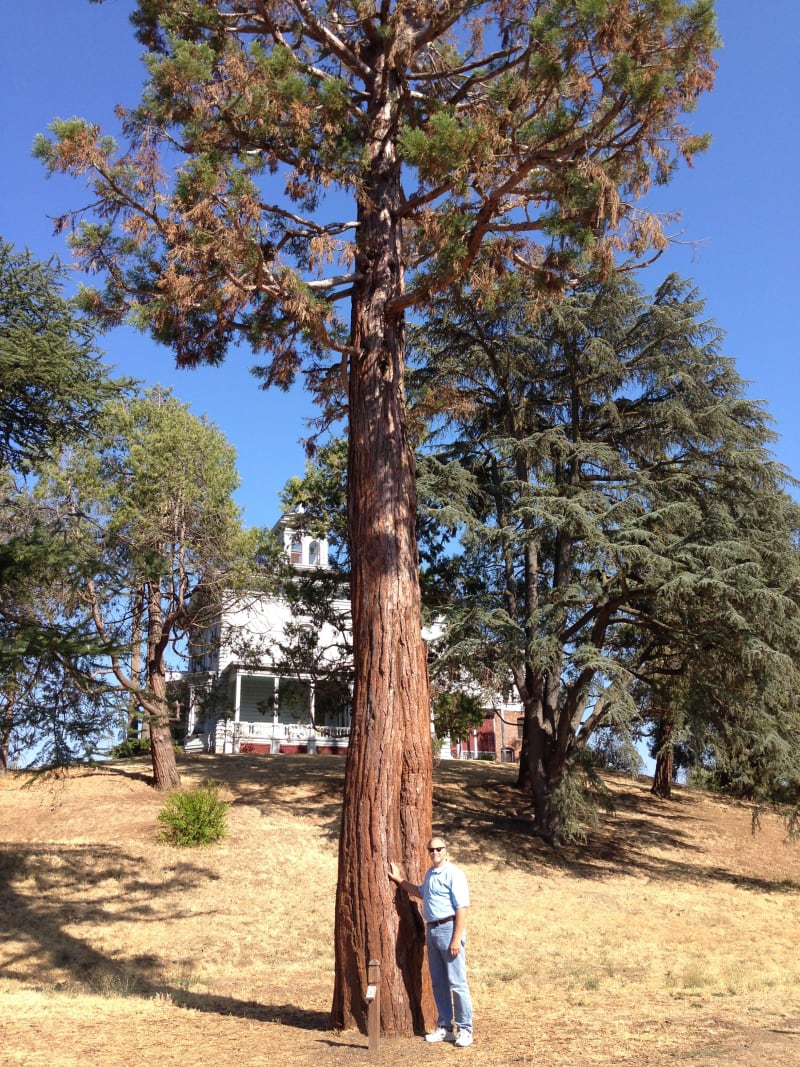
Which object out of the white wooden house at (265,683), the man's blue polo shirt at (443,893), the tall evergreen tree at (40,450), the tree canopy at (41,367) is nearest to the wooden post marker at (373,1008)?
the man's blue polo shirt at (443,893)

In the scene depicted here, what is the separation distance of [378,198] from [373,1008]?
7908 millimetres

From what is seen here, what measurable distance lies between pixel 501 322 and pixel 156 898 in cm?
1374

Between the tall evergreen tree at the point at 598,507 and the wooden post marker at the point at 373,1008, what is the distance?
10532 mm

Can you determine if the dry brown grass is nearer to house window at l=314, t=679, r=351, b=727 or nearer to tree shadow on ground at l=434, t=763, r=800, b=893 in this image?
tree shadow on ground at l=434, t=763, r=800, b=893

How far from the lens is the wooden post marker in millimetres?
6863

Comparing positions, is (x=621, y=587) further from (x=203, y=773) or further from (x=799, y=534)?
(x=203, y=773)

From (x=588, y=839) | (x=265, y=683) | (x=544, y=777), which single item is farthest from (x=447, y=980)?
(x=265, y=683)

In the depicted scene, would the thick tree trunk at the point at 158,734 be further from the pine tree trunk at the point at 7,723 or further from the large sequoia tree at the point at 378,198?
the large sequoia tree at the point at 378,198

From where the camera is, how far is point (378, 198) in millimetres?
10078

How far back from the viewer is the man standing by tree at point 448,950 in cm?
699

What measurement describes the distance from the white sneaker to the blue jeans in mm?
39

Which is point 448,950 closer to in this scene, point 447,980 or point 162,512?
point 447,980

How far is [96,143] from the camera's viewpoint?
9.20 meters

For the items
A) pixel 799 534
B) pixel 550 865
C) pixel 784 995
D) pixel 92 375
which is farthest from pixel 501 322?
pixel 784 995
